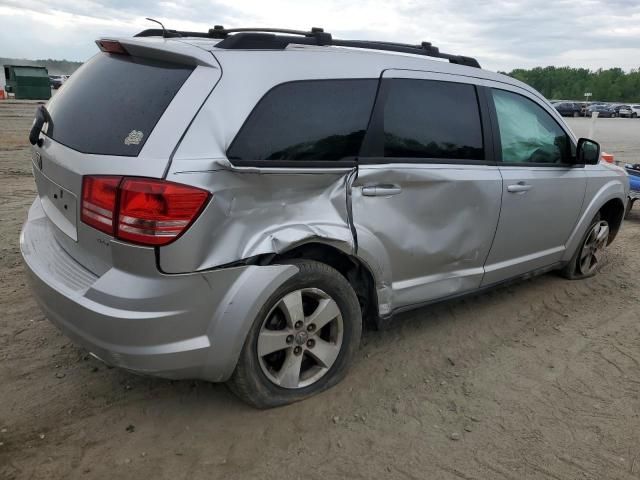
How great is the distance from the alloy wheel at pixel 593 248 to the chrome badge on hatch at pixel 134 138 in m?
4.04

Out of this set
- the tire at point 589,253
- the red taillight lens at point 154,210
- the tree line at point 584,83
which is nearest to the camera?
the red taillight lens at point 154,210

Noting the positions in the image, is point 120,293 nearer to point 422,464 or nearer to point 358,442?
point 358,442

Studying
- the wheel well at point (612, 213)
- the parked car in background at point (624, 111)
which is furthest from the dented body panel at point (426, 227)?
the parked car in background at point (624, 111)

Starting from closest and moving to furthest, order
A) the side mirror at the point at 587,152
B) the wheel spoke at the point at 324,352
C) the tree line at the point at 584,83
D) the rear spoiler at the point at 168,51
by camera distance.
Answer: the rear spoiler at the point at 168,51
the wheel spoke at the point at 324,352
the side mirror at the point at 587,152
the tree line at the point at 584,83

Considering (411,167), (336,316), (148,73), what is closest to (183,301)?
(336,316)

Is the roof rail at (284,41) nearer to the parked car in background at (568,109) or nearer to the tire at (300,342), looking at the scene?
the tire at (300,342)

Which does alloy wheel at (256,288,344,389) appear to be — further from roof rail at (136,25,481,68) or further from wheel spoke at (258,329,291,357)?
roof rail at (136,25,481,68)

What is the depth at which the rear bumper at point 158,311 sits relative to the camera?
2283 millimetres

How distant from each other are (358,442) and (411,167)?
1502 mm

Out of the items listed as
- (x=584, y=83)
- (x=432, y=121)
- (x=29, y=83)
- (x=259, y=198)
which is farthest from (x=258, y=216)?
(x=584, y=83)

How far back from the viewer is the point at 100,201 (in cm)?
232

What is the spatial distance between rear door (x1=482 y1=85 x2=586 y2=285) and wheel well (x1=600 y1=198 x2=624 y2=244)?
79 cm

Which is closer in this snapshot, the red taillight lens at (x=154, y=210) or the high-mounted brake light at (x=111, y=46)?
the red taillight lens at (x=154, y=210)

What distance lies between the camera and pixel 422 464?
8.29ft
